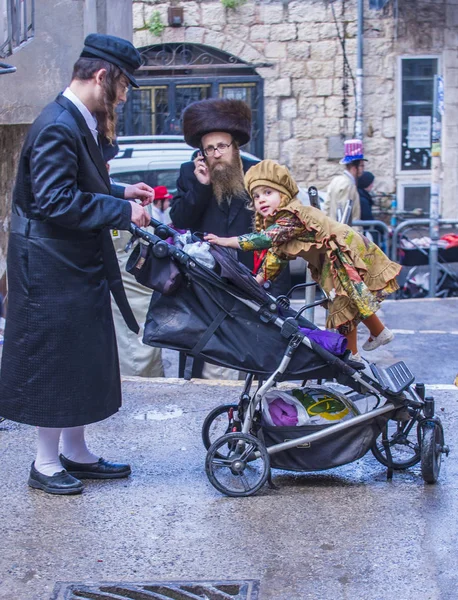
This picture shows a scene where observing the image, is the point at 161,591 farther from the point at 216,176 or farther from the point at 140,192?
the point at 216,176

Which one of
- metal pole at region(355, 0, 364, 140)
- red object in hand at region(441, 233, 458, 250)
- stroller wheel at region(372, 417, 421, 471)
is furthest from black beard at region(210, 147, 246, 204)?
metal pole at region(355, 0, 364, 140)

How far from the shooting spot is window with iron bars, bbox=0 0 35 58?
21.8ft

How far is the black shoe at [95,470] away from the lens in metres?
4.59

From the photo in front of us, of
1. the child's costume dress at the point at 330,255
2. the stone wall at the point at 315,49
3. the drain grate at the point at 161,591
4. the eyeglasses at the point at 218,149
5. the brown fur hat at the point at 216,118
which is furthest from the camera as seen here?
the stone wall at the point at 315,49

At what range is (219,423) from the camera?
5.37 metres

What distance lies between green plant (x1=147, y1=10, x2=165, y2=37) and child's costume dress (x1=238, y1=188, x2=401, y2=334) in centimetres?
1205

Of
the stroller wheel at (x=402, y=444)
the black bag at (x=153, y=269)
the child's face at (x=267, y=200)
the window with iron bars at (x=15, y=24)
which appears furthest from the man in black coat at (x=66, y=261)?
the window with iron bars at (x=15, y=24)

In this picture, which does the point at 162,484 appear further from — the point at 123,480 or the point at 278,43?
the point at 278,43

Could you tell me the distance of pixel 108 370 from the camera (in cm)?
439

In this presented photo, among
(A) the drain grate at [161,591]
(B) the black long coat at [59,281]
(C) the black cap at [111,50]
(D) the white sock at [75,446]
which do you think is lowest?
(A) the drain grate at [161,591]

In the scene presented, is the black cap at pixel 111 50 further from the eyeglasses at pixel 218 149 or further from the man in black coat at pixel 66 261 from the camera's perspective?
the eyeglasses at pixel 218 149

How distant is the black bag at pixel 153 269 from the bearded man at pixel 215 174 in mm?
1702

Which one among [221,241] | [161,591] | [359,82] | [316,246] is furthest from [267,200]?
[359,82]

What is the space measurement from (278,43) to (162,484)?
12.9 metres
